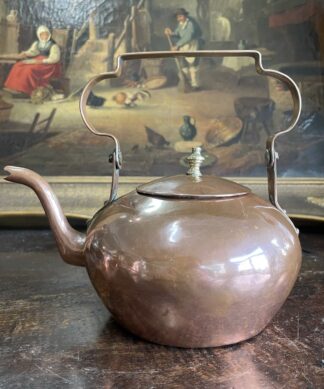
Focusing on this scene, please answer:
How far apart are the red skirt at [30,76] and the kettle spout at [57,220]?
895 millimetres

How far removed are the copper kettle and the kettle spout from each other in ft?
0.10

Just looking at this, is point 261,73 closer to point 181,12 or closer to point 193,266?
point 193,266

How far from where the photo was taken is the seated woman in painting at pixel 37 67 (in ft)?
4.72

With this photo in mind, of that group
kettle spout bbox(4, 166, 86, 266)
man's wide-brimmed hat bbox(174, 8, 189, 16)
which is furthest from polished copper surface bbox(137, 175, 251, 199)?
man's wide-brimmed hat bbox(174, 8, 189, 16)

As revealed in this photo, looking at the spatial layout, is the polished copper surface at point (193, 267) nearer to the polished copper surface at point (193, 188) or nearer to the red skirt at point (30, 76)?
the polished copper surface at point (193, 188)

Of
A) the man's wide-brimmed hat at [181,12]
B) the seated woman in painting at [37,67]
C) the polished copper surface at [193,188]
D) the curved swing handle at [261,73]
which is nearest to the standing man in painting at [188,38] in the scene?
the man's wide-brimmed hat at [181,12]

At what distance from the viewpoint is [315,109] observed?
1.43 meters

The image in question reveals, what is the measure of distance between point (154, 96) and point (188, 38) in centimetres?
22

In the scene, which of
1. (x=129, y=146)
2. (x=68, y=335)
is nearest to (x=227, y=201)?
(x=68, y=335)

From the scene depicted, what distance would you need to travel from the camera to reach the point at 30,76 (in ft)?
4.75

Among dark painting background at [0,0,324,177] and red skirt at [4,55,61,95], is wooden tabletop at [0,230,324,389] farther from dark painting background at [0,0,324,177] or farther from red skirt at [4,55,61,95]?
red skirt at [4,55,61,95]

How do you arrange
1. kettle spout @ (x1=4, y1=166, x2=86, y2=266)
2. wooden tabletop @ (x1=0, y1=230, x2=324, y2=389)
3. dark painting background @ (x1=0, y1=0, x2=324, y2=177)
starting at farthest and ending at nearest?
1. dark painting background @ (x1=0, y1=0, x2=324, y2=177)
2. kettle spout @ (x1=4, y1=166, x2=86, y2=266)
3. wooden tabletop @ (x1=0, y1=230, x2=324, y2=389)

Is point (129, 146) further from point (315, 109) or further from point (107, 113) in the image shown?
point (315, 109)

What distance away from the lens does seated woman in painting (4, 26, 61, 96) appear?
1439 mm
